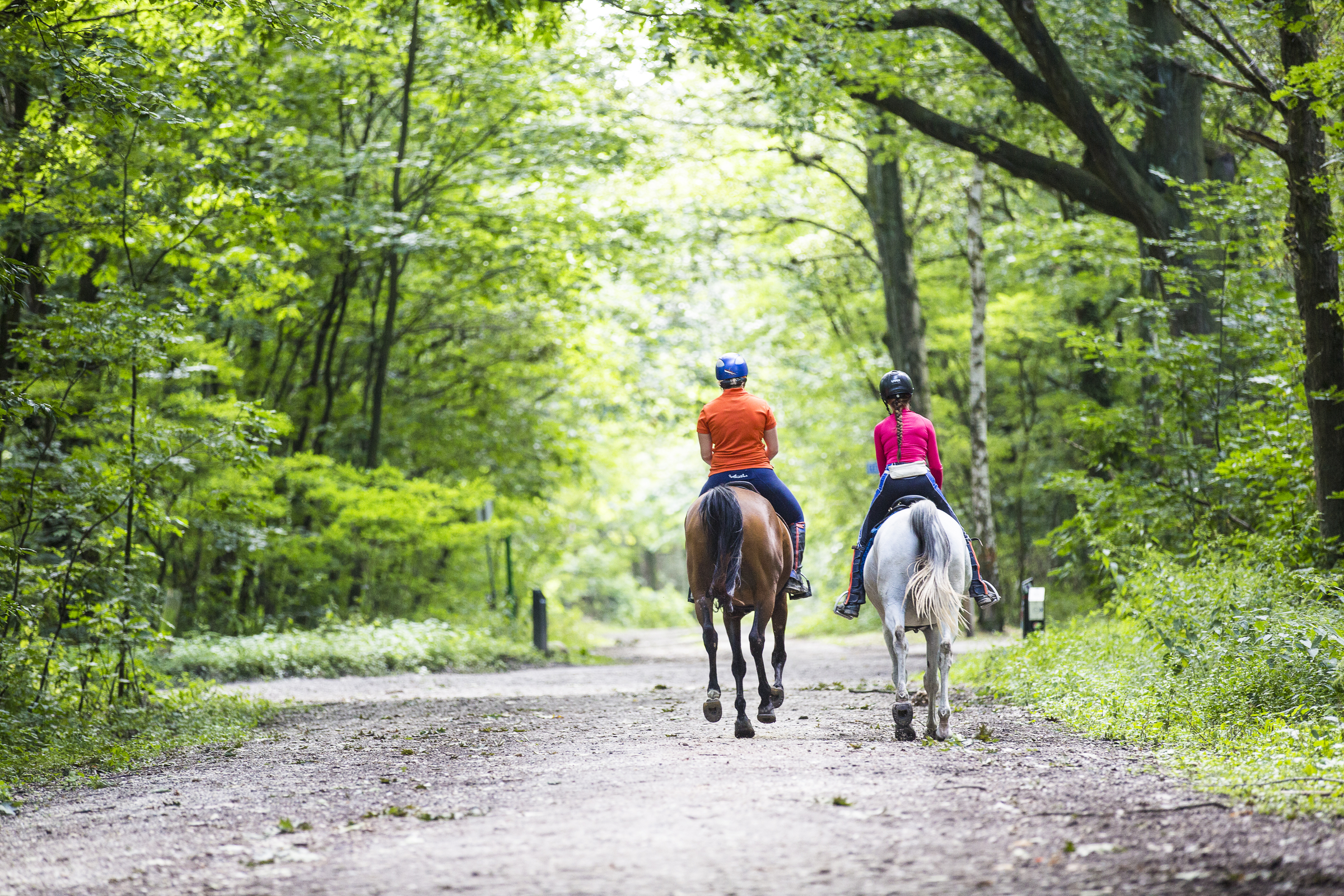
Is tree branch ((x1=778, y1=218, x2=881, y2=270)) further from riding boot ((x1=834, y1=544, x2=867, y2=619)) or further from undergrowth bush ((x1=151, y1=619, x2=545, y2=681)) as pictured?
riding boot ((x1=834, y1=544, x2=867, y2=619))

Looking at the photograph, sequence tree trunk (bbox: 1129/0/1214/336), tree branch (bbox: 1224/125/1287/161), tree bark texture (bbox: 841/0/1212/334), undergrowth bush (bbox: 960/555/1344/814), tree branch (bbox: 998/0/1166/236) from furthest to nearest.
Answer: tree trunk (bbox: 1129/0/1214/336) < tree bark texture (bbox: 841/0/1212/334) < tree branch (bbox: 998/0/1166/236) < tree branch (bbox: 1224/125/1287/161) < undergrowth bush (bbox: 960/555/1344/814)

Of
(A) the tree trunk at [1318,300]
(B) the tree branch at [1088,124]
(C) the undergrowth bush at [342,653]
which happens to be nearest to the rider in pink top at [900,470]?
(A) the tree trunk at [1318,300]

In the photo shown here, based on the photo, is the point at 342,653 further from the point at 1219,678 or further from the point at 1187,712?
the point at 1219,678

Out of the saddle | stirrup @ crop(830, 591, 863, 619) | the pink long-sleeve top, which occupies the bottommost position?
stirrup @ crop(830, 591, 863, 619)

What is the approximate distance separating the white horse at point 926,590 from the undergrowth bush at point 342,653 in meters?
9.87

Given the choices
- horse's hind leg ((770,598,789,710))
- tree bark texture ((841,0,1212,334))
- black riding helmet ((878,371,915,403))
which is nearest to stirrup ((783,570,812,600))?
horse's hind leg ((770,598,789,710))

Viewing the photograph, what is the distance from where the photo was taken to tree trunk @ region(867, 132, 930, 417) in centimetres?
2192

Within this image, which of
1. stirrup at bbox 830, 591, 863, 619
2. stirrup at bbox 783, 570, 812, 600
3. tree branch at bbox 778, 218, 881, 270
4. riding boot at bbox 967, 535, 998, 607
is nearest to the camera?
riding boot at bbox 967, 535, 998, 607

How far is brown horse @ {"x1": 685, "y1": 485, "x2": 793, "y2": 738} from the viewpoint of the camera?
8406 mm

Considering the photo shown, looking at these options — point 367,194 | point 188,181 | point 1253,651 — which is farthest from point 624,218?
point 1253,651

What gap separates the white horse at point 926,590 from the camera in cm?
798

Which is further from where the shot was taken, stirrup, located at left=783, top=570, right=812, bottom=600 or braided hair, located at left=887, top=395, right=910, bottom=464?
stirrup, located at left=783, top=570, right=812, bottom=600

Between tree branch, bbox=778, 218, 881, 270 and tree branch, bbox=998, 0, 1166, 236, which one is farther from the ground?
tree branch, bbox=778, 218, 881, 270

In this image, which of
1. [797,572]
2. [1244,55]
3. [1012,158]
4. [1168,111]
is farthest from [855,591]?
[1168,111]
